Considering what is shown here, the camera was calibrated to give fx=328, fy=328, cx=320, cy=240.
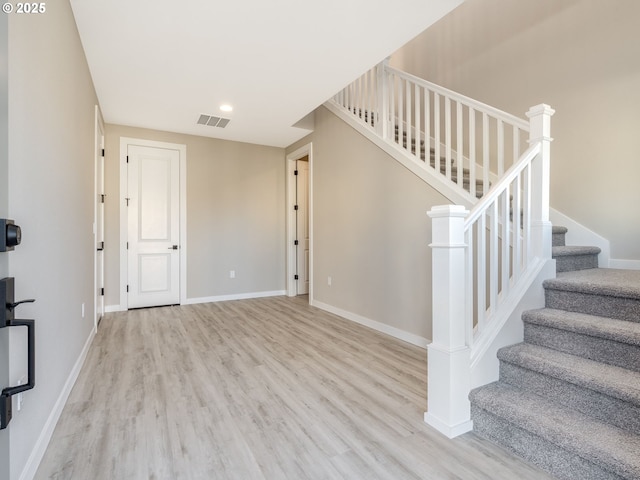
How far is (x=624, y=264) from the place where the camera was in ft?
8.52

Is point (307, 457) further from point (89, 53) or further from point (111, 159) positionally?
point (111, 159)

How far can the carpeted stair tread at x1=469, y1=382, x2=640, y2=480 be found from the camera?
4.03 ft

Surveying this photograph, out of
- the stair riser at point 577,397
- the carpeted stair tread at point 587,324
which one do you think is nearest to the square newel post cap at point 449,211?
the carpeted stair tread at point 587,324

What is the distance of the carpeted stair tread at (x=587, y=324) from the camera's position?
1540 mm

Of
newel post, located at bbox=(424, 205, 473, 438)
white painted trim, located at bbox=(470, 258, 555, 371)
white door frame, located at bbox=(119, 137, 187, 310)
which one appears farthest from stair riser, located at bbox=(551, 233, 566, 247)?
white door frame, located at bbox=(119, 137, 187, 310)

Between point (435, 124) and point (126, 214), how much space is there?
4028 millimetres

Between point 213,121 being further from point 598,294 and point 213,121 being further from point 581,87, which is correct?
point 598,294

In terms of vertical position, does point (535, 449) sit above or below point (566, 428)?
below

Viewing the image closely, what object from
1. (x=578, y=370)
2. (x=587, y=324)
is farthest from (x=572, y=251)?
(x=578, y=370)

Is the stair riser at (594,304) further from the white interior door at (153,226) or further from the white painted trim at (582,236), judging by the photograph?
the white interior door at (153,226)

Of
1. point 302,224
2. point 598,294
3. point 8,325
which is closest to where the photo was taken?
point 8,325

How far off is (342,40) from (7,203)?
238cm

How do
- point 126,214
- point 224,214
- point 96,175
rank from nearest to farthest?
point 96,175 < point 126,214 < point 224,214

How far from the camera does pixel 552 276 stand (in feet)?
6.91
